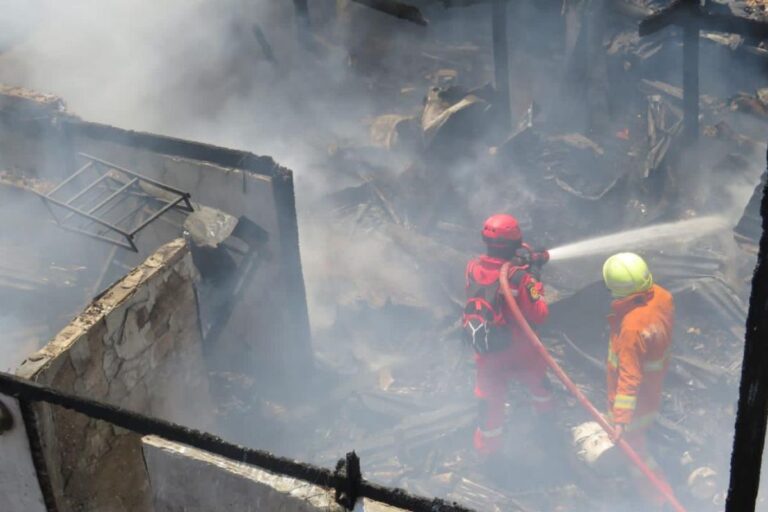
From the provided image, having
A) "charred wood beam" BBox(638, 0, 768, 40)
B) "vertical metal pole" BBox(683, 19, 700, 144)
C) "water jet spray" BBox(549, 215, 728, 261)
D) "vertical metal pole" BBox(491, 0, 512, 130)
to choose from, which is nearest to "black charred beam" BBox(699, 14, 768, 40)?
"charred wood beam" BBox(638, 0, 768, 40)

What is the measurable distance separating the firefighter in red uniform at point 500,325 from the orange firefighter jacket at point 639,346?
2.09 feet

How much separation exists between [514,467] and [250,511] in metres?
4.38

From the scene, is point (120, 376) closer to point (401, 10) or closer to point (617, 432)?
point (617, 432)

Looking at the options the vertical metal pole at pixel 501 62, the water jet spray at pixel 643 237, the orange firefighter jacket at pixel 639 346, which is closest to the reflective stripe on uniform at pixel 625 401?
the orange firefighter jacket at pixel 639 346

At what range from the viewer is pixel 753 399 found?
177 centimetres

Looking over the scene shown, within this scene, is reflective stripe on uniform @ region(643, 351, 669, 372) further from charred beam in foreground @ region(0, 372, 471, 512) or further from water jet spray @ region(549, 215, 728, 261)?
charred beam in foreground @ region(0, 372, 471, 512)

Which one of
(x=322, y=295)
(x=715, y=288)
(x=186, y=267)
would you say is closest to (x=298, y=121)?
(x=322, y=295)

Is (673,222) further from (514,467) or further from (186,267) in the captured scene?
(186,267)

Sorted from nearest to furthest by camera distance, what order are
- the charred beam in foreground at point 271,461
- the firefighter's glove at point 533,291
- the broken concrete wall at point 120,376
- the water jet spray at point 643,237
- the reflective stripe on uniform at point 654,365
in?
the charred beam in foreground at point 271,461, the broken concrete wall at point 120,376, the reflective stripe on uniform at point 654,365, the firefighter's glove at point 533,291, the water jet spray at point 643,237

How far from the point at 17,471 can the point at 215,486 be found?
38.1 inches

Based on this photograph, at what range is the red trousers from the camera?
21.8 ft

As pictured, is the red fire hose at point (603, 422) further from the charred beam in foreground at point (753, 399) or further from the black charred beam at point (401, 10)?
the charred beam in foreground at point (753, 399)

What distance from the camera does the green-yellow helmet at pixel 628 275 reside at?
584 centimetres

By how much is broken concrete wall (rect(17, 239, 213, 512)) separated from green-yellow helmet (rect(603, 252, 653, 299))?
3.00 meters
